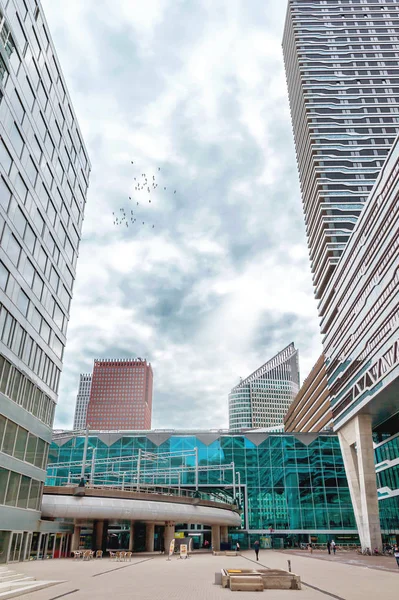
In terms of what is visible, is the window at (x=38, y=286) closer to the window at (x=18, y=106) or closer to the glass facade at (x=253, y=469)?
the window at (x=18, y=106)

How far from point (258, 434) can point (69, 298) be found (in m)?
42.4

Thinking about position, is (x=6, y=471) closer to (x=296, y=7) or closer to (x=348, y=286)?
(x=348, y=286)

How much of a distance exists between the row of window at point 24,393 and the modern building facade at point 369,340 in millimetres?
32315

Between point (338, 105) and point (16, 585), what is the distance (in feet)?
362

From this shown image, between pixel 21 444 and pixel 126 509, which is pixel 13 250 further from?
pixel 126 509

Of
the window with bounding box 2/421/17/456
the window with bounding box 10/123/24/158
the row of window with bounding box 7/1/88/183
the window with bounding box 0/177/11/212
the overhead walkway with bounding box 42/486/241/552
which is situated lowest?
the overhead walkway with bounding box 42/486/241/552

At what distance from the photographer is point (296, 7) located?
126 m

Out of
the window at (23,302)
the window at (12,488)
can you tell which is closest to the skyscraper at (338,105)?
the window at (23,302)

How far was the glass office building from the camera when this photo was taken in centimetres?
6862

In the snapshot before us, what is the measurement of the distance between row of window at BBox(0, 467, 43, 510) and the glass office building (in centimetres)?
3106

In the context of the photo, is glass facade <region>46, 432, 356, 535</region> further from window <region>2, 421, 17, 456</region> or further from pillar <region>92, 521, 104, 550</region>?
window <region>2, 421, 17, 456</region>

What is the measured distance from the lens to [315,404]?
118 meters

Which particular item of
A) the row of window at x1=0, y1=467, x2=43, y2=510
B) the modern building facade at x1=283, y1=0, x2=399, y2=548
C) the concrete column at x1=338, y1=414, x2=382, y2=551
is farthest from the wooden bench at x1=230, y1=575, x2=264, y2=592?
the concrete column at x1=338, y1=414, x2=382, y2=551

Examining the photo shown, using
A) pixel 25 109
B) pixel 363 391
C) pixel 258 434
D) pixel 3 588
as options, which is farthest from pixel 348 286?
pixel 3 588
